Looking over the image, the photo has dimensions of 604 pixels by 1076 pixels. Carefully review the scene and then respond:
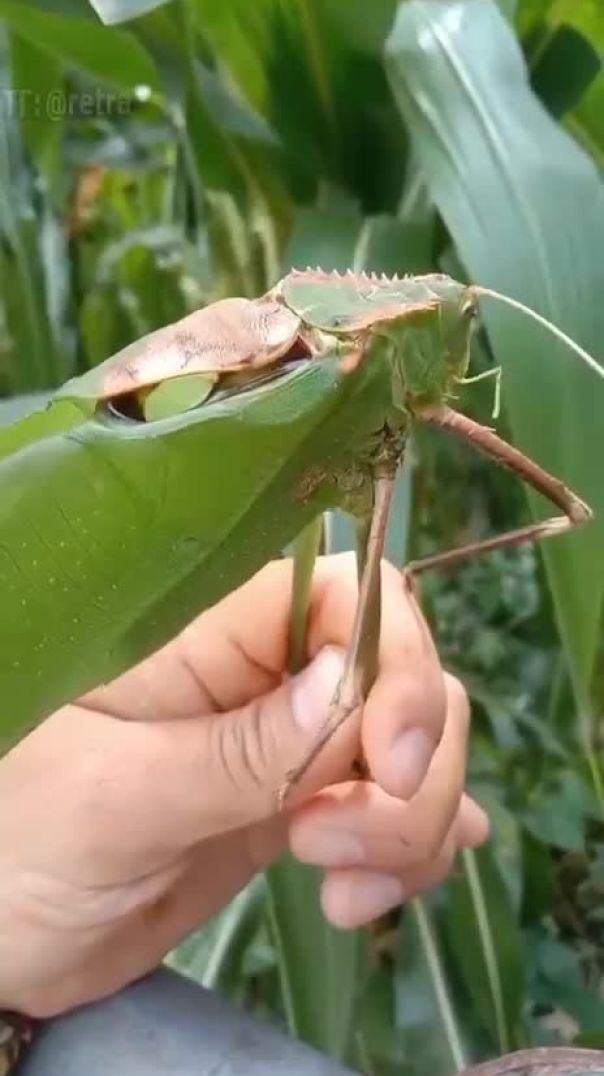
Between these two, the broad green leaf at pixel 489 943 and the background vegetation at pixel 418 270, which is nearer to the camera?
the background vegetation at pixel 418 270

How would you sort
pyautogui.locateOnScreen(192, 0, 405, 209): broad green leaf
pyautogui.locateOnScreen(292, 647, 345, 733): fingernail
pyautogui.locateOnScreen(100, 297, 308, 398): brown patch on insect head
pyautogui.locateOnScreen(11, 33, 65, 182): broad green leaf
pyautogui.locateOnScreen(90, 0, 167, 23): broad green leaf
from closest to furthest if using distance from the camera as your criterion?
1. pyautogui.locateOnScreen(100, 297, 308, 398): brown patch on insect head
2. pyautogui.locateOnScreen(292, 647, 345, 733): fingernail
3. pyautogui.locateOnScreen(90, 0, 167, 23): broad green leaf
4. pyautogui.locateOnScreen(192, 0, 405, 209): broad green leaf
5. pyautogui.locateOnScreen(11, 33, 65, 182): broad green leaf

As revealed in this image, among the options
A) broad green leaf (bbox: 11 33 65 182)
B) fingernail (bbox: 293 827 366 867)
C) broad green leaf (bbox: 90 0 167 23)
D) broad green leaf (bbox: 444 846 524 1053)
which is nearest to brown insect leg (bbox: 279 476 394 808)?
fingernail (bbox: 293 827 366 867)

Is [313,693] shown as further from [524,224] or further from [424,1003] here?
[424,1003]

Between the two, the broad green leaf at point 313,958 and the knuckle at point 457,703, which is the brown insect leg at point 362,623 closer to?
the knuckle at point 457,703

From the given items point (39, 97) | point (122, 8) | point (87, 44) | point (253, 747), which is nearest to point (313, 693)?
point (253, 747)

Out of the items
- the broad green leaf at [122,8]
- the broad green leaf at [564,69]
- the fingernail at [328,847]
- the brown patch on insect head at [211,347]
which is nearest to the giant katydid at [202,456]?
the brown patch on insect head at [211,347]

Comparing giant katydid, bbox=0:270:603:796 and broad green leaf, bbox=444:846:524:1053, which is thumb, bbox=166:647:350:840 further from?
broad green leaf, bbox=444:846:524:1053

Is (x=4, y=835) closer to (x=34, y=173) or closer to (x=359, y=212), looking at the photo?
(x=359, y=212)
